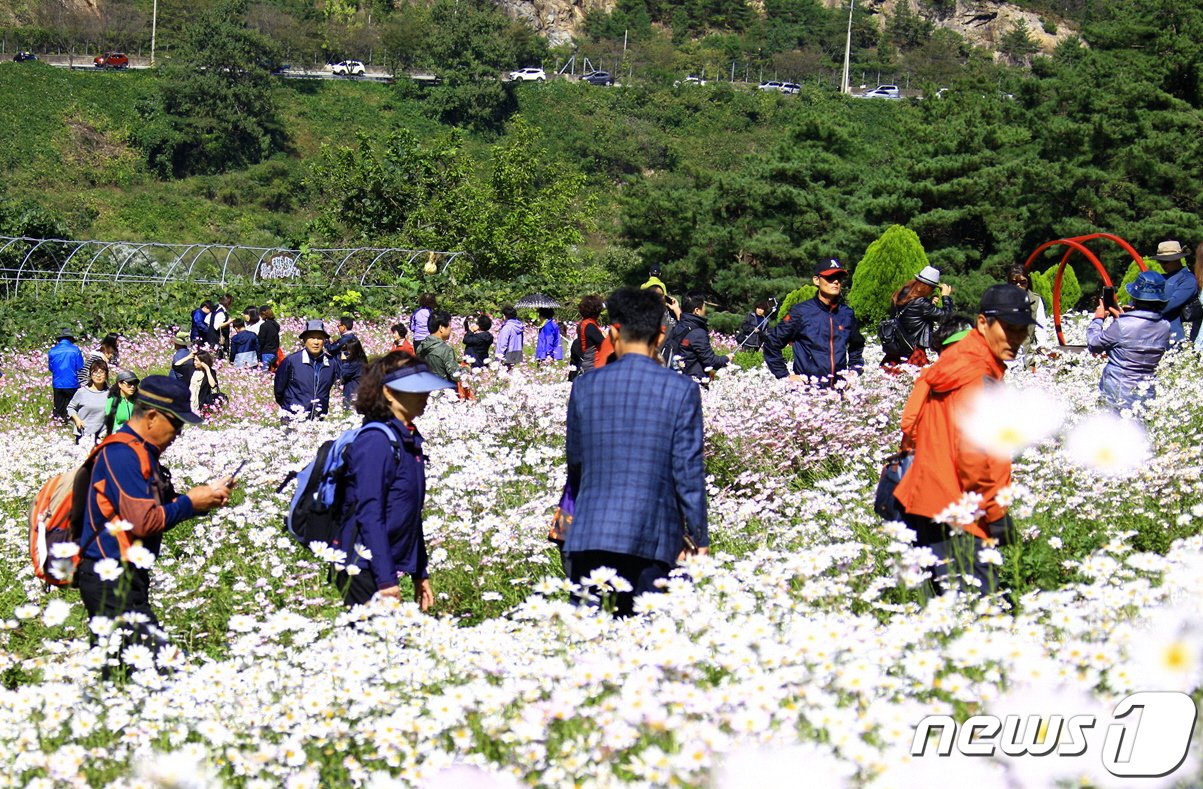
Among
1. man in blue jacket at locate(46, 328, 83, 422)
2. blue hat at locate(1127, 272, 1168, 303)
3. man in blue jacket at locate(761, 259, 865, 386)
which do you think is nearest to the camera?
blue hat at locate(1127, 272, 1168, 303)

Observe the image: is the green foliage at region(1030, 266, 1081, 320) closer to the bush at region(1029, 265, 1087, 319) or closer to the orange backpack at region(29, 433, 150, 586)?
the bush at region(1029, 265, 1087, 319)

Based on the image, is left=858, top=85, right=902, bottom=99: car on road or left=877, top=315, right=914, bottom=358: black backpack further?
left=858, top=85, right=902, bottom=99: car on road

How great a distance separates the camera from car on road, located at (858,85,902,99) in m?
92.6

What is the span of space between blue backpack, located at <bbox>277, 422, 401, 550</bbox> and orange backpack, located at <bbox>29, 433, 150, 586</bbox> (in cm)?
56

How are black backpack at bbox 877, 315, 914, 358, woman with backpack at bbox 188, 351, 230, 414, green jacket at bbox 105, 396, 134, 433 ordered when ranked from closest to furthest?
black backpack at bbox 877, 315, 914, 358
green jacket at bbox 105, 396, 134, 433
woman with backpack at bbox 188, 351, 230, 414

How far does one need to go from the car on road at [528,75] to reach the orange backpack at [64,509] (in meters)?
84.9

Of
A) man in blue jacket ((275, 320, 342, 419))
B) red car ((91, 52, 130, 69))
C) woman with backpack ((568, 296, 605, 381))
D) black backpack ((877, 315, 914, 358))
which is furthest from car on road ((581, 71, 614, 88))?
black backpack ((877, 315, 914, 358))

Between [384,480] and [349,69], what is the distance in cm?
8725

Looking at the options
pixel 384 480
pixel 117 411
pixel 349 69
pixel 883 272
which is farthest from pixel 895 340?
pixel 349 69

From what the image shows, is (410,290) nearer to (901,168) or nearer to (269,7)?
(901,168)

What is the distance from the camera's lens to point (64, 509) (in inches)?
179

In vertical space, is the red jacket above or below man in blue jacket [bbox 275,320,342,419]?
above

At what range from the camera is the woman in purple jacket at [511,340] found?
560 inches

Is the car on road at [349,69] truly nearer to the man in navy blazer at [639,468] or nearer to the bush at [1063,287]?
the bush at [1063,287]
